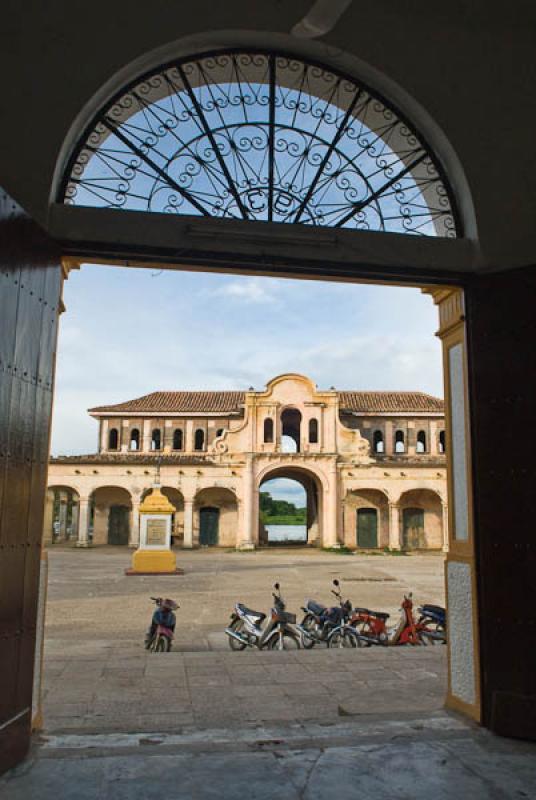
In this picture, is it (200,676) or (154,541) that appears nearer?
(200,676)

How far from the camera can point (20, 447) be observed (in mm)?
3674

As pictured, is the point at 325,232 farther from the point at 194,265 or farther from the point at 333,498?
the point at 333,498

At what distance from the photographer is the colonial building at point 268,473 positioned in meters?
32.3

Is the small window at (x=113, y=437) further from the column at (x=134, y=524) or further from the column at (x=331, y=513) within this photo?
the column at (x=331, y=513)

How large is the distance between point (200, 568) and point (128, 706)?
1703cm

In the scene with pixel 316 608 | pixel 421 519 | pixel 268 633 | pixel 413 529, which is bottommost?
pixel 268 633

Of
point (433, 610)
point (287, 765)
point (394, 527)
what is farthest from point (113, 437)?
point (287, 765)

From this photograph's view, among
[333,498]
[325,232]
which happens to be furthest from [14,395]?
[333,498]

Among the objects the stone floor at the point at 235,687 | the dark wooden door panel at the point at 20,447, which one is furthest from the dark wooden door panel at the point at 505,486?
the dark wooden door panel at the point at 20,447

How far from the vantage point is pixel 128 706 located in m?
5.21

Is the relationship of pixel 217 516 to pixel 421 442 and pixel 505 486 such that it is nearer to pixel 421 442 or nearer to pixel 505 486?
pixel 421 442

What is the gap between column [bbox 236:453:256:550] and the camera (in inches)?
1241

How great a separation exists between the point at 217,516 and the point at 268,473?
369 cm

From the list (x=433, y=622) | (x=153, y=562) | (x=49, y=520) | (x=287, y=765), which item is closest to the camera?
(x=287, y=765)
